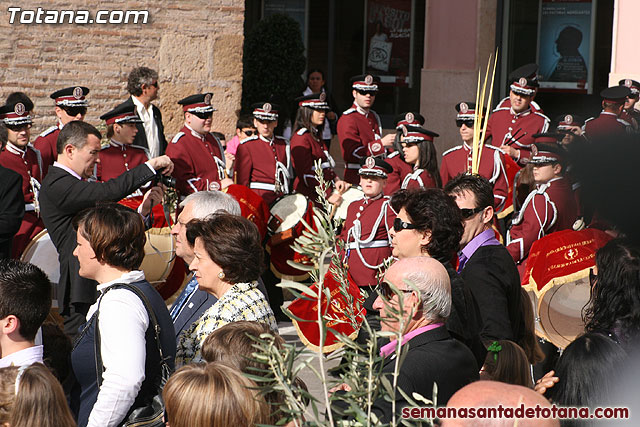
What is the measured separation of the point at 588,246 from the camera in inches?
194

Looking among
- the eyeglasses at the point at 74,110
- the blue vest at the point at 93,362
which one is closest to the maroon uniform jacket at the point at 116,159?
the eyeglasses at the point at 74,110

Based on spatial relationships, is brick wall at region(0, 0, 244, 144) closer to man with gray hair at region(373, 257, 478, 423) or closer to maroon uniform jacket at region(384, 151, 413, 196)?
maroon uniform jacket at region(384, 151, 413, 196)

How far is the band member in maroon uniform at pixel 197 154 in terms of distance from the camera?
297 inches

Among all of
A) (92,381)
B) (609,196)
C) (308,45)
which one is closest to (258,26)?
(308,45)

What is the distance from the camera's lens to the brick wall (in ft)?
29.0

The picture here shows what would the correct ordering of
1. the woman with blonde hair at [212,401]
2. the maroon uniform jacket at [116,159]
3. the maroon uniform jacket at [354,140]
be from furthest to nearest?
1. the maroon uniform jacket at [354,140]
2. the maroon uniform jacket at [116,159]
3. the woman with blonde hair at [212,401]

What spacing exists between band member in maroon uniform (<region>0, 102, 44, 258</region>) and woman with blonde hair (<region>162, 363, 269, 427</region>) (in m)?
4.38

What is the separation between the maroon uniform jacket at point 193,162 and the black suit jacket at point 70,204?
6.31ft

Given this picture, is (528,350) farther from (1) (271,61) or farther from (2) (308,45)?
(2) (308,45)

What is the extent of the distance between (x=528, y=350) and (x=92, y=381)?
2019mm

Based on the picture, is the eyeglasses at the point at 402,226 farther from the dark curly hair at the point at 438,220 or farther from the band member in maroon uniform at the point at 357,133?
the band member in maroon uniform at the point at 357,133

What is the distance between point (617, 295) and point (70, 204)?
128 inches

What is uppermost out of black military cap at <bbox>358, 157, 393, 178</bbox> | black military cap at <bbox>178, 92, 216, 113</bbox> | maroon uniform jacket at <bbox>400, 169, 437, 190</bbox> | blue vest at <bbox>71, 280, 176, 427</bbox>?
black military cap at <bbox>178, 92, 216, 113</bbox>

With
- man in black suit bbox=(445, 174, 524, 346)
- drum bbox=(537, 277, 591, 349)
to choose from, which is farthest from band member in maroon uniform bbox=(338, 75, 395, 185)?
man in black suit bbox=(445, 174, 524, 346)
